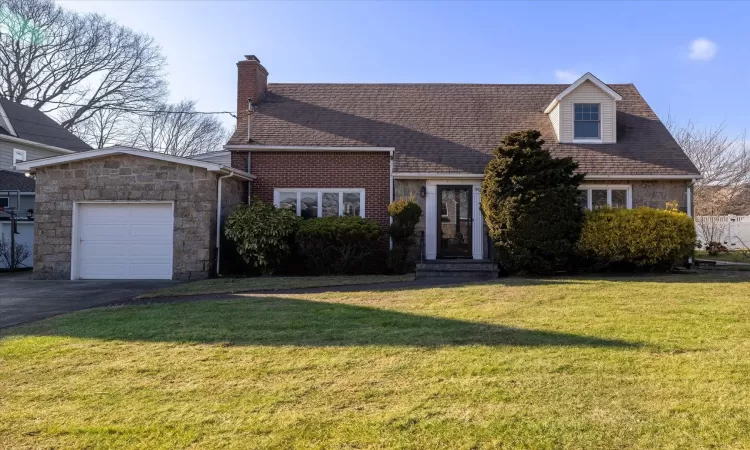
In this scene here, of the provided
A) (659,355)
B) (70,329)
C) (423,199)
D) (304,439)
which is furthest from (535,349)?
(423,199)

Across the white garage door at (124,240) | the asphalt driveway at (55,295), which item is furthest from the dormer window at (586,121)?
the asphalt driveway at (55,295)

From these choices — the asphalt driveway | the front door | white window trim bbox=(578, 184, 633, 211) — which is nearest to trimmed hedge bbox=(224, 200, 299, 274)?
the asphalt driveway

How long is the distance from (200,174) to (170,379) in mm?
8866

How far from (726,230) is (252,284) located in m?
23.1

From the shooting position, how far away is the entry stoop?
1274cm

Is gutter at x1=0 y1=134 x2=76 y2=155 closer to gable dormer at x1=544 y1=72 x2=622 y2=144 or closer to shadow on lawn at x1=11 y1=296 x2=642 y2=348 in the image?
shadow on lawn at x1=11 y1=296 x2=642 y2=348

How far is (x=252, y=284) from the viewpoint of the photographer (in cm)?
1102

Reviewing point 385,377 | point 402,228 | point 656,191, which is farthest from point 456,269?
point 385,377

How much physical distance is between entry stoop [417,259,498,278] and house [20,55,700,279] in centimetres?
118

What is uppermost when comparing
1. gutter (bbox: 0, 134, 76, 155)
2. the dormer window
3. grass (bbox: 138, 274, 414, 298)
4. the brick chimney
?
the brick chimney

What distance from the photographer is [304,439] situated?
3213mm

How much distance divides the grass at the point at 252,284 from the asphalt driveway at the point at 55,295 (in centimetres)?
72

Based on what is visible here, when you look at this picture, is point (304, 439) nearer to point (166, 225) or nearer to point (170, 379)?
point (170, 379)

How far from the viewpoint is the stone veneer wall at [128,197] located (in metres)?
12.5
